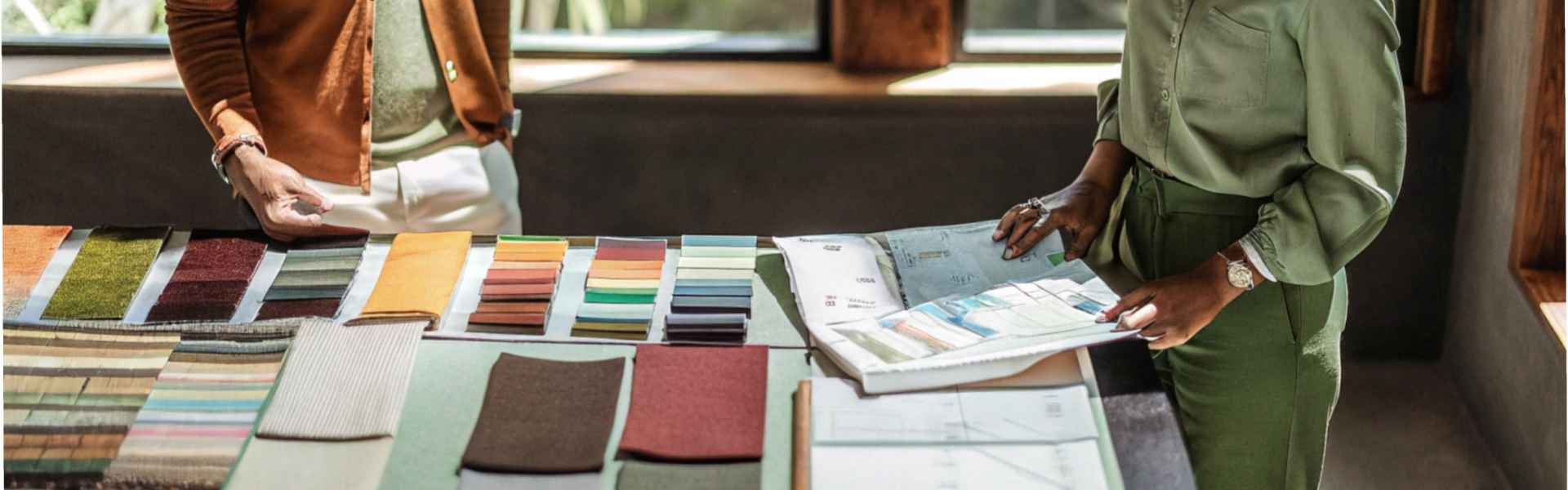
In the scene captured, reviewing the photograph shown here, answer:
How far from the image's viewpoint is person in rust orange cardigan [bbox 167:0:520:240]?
2.21 meters

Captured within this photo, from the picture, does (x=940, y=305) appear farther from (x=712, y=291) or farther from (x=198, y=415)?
(x=198, y=415)

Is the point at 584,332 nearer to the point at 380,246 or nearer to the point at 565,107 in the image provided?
the point at 380,246

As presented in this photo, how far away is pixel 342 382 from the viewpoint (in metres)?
1.57

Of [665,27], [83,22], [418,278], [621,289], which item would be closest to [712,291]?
[621,289]

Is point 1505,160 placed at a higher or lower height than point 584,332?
higher

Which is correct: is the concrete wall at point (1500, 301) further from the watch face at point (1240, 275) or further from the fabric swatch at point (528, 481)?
the fabric swatch at point (528, 481)

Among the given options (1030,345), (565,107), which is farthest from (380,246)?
(565,107)

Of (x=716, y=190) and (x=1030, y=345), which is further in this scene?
(x=716, y=190)

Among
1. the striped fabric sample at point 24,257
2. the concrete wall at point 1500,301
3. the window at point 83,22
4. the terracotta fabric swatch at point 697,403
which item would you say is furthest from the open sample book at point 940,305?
the window at point 83,22

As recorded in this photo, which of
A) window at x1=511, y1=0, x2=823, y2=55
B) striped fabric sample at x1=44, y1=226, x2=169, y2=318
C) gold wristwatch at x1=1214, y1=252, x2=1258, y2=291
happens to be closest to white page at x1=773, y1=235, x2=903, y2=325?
gold wristwatch at x1=1214, y1=252, x2=1258, y2=291

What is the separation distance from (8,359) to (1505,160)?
9.52 ft

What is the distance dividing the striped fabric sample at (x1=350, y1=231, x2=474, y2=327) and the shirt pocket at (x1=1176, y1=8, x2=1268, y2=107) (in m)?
0.96

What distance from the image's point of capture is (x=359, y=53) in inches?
90.9

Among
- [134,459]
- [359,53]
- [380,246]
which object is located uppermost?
[359,53]
